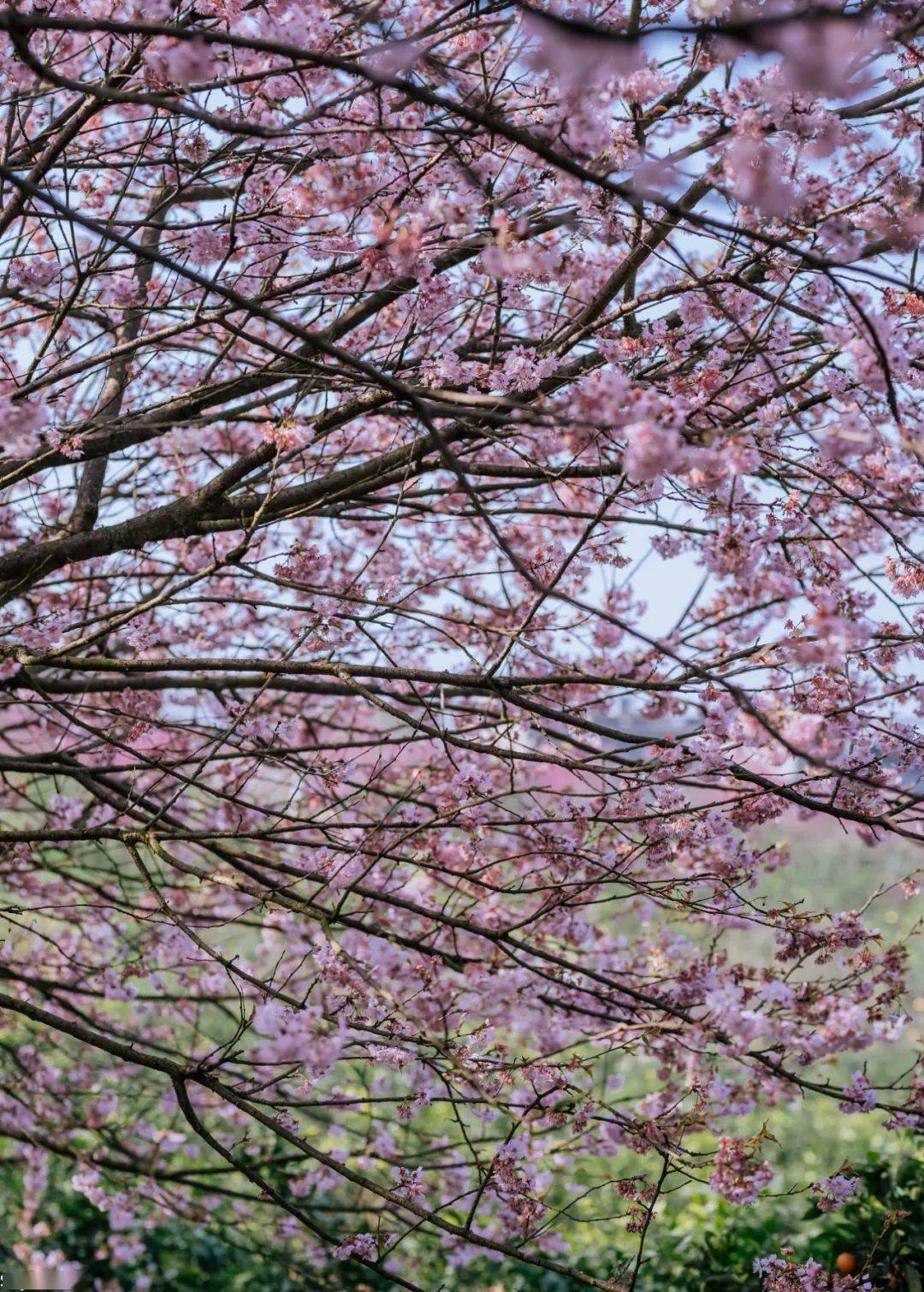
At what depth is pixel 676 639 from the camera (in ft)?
12.4

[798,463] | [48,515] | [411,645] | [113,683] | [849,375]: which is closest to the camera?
[798,463]

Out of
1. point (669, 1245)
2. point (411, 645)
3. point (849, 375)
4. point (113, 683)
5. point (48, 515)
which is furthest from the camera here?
point (669, 1245)

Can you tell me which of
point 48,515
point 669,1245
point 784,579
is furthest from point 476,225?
point 669,1245

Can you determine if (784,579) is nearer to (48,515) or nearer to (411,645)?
(411,645)

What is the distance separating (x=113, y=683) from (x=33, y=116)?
6.56 feet

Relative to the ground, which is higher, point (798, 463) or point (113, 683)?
point (798, 463)

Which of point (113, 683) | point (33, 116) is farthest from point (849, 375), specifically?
point (33, 116)

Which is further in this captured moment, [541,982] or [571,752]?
[571,752]

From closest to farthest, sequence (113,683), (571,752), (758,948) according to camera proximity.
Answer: (113,683)
(571,752)
(758,948)

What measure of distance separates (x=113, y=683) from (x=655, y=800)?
5.21 ft

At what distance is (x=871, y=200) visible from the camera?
9.47ft

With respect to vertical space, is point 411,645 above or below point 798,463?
above

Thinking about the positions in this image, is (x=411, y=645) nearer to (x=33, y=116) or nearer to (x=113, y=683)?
(x=113, y=683)

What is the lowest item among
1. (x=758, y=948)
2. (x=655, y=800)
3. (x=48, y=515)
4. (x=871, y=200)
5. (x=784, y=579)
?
(x=655, y=800)
